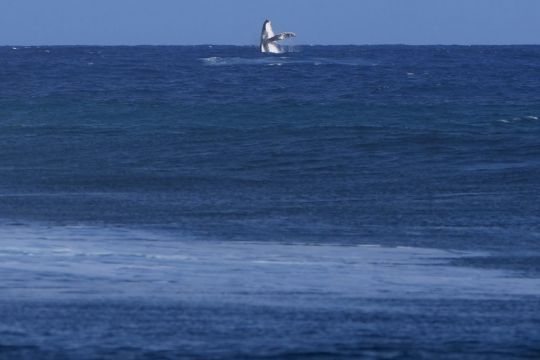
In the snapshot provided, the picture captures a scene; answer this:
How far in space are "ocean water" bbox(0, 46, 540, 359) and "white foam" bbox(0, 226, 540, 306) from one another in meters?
0.02

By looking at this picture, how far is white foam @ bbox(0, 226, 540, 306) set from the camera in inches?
376

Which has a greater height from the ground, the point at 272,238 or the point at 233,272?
the point at 233,272

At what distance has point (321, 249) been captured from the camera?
38.2 ft

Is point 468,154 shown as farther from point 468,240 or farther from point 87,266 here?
point 87,266

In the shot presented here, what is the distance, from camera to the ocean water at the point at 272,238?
27.5ft

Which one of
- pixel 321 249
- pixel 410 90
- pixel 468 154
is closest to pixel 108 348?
pixel 321 249

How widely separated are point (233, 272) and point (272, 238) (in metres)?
1.90

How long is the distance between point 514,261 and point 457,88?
30372mm
